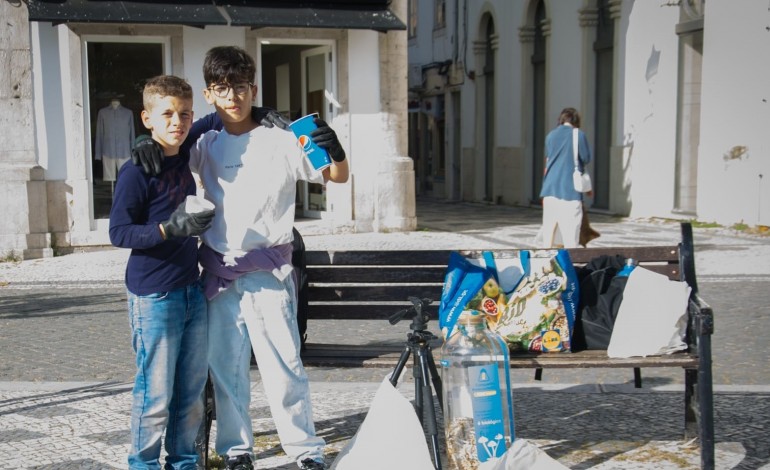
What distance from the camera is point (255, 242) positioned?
4.13 m

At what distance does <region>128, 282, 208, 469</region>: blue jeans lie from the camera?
402 cm

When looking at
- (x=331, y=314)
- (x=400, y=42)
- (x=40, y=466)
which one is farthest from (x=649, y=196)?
(x=40, y=466)

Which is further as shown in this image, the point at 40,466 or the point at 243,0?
the point at 243,0

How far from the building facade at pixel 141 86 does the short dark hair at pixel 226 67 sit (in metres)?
9.77

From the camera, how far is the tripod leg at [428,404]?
4082 mm

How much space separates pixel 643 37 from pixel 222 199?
637 inches

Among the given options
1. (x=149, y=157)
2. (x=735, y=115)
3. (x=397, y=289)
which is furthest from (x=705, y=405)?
(x=735, y=115)

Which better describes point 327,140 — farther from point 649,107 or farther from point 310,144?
point 649,107

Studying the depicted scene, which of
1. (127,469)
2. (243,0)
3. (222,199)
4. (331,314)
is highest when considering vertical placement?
(243,0)

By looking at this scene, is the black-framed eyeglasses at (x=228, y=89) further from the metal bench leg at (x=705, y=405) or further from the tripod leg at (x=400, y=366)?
the metal bench leg at (x=705, y=405)

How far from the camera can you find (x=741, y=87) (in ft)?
53.6

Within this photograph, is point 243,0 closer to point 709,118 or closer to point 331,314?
point 709,118

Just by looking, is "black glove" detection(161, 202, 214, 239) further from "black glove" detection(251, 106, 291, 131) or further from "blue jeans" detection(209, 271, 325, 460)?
"black glove" detection(251, 106, 291, 131)

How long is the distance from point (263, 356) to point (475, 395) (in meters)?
0.89
